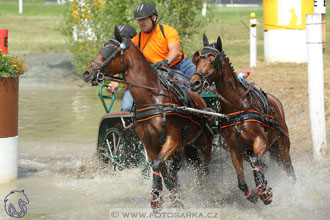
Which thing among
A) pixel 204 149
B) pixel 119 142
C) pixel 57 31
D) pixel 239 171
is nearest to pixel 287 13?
pixel 119 142

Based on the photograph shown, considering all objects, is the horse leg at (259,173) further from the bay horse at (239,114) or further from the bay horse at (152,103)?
the bay horse at (152,103)

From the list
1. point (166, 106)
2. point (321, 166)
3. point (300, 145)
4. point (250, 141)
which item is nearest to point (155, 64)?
point (166, 106)

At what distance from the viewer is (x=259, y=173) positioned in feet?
24.7

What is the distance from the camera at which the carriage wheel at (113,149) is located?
972 cm

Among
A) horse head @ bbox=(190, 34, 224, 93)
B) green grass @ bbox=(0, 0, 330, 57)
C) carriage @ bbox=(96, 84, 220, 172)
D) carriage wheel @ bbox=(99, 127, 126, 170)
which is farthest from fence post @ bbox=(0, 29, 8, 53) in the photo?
green grass @ bbox=(0, 0, 330, 57)

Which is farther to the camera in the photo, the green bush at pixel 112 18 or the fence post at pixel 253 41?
the fence post at pixel 253 41

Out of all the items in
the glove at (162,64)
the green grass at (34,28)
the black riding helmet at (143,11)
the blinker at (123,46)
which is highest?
the green grass at (34,28)

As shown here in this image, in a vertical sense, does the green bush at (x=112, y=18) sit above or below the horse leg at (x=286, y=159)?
above

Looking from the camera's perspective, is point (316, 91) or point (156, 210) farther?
point (316, 91)

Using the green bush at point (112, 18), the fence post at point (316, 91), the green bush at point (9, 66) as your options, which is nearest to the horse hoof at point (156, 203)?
the green bush at point (9, 66)

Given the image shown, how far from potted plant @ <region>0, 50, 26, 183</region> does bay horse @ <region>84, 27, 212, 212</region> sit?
89.4 inches

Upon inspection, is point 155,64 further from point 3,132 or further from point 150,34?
point 3,132

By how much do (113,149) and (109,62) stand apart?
2794 mm

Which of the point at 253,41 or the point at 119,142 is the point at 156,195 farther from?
the point at 253,41
